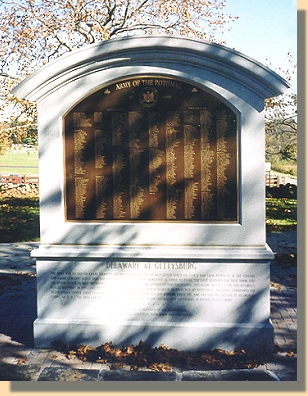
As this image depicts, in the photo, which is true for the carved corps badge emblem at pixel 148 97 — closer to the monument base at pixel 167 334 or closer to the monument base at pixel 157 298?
the monument base at pixel 157 298

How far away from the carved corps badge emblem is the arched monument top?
241 millimetres

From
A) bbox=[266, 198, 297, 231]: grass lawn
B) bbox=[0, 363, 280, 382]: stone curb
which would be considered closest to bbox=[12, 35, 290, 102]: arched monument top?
bbox=[0, 363, 280, 382]: stone curb

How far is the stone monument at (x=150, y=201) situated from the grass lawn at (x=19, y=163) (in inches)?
571

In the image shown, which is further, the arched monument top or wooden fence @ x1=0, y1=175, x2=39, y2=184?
wooden fence @ x1=0, y1=175, x2=39, y2=184

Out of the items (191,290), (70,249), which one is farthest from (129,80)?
(191,290)

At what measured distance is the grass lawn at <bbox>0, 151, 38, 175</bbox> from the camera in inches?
840

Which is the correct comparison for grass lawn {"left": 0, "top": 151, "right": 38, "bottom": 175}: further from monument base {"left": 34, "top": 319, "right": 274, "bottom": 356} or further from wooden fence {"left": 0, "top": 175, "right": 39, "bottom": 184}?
monument base {"left": 34, "top": 319, "right": 274, "bottom": 356}

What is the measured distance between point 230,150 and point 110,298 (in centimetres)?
241

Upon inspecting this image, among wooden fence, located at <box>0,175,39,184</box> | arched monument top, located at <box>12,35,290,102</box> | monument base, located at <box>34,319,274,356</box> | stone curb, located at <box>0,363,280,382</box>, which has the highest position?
arched monument top, located at <box>12,35,290,102</box>

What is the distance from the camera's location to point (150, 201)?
676 cm

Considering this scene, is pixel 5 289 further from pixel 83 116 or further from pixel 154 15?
pixel 154 15

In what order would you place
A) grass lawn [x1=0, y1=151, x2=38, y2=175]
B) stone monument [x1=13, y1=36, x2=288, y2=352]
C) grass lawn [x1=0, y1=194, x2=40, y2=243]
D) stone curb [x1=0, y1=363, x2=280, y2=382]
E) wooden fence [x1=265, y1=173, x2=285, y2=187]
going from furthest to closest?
wooden fence [x1=265, y1=173, x2=285, y2=187] < grass lawn [x1=0, y1=151, x2=38, y2=175] < grass lawn [x1=0, y1=194, x2=40, y2=243] < stone monument [x1=13, y1=36, x2=288, y2=352] < stone curb [x1=0, y1=363, x2=280, y2=382]

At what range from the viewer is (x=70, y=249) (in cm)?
677

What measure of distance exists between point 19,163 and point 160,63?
16.7m
